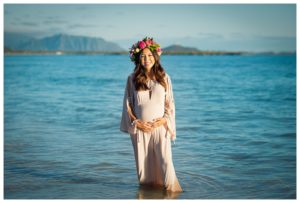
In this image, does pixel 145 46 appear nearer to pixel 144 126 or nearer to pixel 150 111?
pixel 150 111

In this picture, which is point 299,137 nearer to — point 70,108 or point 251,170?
point 251,170

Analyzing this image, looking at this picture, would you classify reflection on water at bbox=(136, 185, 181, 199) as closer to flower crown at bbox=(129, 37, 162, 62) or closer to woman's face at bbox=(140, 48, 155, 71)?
woman's face at bbox=(140, 48, 155, 71)

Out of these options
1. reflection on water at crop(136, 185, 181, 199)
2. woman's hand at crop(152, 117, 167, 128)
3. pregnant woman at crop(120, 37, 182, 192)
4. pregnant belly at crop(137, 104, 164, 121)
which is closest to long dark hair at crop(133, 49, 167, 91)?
pregnant woman at crop(120, 37, 182, 192)

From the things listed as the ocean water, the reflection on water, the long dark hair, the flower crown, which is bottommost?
the ocean water

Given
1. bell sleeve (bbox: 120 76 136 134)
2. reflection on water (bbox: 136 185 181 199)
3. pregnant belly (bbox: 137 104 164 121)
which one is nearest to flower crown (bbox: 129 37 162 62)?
bell sleeve (bbox: 120 76 136 134)

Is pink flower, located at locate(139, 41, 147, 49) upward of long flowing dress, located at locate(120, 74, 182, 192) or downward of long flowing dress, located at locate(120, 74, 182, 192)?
upward

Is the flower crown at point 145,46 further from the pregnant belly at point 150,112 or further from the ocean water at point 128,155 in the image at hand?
the ocean water at point 128,155

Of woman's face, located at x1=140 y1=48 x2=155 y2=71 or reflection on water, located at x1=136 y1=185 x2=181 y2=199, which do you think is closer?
woman's face, located at x1=140 y1=48 x2=155 y2=71

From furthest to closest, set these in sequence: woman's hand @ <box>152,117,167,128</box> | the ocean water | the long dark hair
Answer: the ocean water, woman's hand @ <box>152,117,167,128</box>, the long dark hair

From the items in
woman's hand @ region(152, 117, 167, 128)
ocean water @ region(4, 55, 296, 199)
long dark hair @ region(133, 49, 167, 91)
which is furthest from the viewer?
ocean water @ region(4, 55, 296, 199)

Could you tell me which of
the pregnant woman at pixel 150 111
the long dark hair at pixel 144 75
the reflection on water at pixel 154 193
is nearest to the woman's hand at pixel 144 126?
the pregnant woman at pixel 150 111

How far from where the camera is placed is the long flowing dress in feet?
23.8

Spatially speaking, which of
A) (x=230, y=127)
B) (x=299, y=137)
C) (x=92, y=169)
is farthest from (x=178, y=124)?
(x=92, y=169)

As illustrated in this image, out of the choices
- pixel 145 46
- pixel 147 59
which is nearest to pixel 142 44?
pixel 145 46
